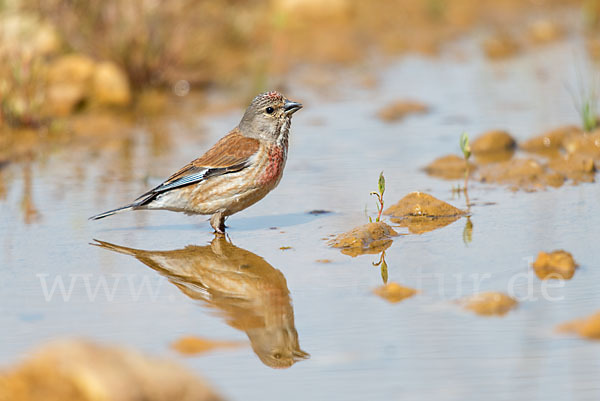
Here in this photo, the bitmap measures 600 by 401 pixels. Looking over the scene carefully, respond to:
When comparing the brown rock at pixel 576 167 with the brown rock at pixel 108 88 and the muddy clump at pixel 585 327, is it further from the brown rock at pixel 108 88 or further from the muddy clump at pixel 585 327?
the brown rock at pixel 108 88

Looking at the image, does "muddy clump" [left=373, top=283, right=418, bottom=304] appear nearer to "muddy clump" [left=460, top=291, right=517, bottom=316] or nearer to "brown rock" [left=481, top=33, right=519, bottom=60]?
"muddy clump" [left=460, top=291, right=517, bottom=316]

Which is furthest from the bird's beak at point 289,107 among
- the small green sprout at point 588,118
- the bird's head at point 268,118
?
the small green sprout at point 588,118

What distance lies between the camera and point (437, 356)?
378 centimetres

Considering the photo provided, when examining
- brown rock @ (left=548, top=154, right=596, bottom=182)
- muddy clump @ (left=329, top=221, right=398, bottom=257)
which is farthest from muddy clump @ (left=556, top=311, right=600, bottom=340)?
brown rock @ (left=548, top=154, right=596, bottom=182)

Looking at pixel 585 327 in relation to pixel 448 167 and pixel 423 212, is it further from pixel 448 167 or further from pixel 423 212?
pixel 448 167

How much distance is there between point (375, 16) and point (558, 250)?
9.86 meters

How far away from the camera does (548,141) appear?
7.88 metres

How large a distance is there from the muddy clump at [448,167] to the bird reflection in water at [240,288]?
2155mm

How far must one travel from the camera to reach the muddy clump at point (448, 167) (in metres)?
7.30

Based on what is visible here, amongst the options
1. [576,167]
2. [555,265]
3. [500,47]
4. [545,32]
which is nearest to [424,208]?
[555,265]

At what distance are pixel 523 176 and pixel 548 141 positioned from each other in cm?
120

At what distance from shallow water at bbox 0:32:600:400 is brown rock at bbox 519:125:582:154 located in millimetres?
466

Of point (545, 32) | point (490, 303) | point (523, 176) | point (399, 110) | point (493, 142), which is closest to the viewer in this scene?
point (490, 303)

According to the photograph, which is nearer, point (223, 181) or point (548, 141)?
point (223, 181)
